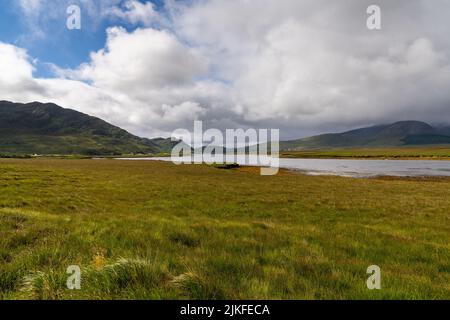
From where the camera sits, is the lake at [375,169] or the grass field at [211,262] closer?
the grass field at [211,262]

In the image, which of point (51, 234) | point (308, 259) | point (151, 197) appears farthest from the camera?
point (151, 197)

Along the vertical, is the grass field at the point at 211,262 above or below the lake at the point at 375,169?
above

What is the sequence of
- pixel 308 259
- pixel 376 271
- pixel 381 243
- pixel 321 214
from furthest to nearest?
pixel 321 214, pixel 381 243, pixel 308 259, pixel 376 271

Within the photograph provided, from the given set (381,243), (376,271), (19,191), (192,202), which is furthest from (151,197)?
(376,271)

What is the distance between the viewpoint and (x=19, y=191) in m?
23.0

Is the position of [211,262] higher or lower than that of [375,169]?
higher

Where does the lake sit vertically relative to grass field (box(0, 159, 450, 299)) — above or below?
below

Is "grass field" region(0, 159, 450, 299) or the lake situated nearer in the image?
"grass field" region(0, 159, 450, 299)

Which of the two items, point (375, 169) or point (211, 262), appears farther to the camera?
point (375, 169)
